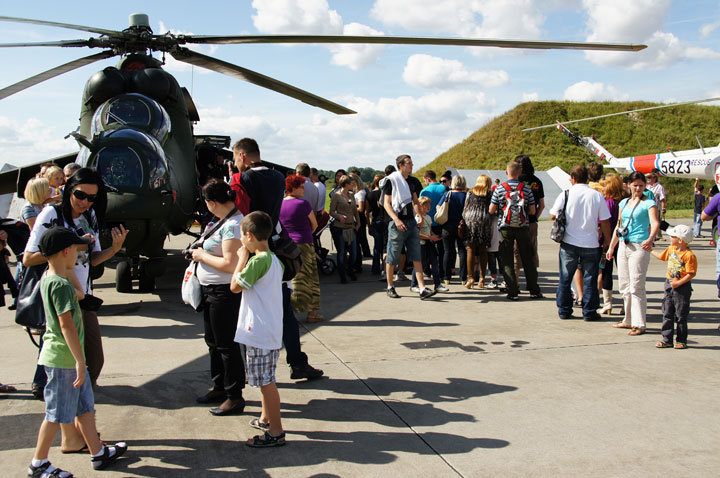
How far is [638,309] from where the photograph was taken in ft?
19.6

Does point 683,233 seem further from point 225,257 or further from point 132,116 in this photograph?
point 132,116

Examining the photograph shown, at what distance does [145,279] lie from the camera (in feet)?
27.1

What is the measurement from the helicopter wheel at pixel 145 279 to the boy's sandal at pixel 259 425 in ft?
15.2

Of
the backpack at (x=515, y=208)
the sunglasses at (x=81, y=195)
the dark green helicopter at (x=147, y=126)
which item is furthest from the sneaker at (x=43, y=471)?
the backpack at (x=515, y=208)

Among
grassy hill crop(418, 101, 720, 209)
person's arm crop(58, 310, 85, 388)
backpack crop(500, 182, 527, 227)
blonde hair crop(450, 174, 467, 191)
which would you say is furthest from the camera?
grassy hill crop(418, 101, 720, 209)

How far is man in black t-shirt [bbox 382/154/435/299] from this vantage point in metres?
7.79

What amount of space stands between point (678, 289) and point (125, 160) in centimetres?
653

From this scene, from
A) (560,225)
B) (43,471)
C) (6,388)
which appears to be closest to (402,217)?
(560,225)

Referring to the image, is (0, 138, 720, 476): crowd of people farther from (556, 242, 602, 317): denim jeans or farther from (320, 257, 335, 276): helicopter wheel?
(320, 257, 335, 276): helicopter wheel

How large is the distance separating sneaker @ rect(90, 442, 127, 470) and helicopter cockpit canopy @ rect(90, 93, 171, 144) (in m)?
5.52

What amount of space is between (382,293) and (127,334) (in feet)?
12.5

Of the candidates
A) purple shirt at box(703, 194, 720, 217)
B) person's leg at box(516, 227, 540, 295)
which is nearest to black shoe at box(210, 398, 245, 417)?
person's leg at box(516, 227, 540, 295)

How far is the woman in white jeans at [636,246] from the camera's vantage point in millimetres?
5965

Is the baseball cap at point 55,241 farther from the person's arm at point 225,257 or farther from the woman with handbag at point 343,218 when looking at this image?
the woman with handbag at point 343,218
